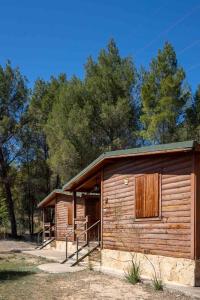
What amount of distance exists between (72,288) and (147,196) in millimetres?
3615

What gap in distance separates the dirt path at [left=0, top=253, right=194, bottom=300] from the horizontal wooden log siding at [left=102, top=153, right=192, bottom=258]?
1376mm

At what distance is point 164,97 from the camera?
93.8ft

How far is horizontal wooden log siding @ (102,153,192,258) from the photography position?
42.1 feet

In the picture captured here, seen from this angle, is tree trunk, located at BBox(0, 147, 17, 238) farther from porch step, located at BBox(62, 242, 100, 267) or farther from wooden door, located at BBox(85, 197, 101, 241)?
porch step, located at BBox(62, 242, 100, 267)

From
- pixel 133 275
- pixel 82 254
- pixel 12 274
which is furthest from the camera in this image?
pixel 82 254

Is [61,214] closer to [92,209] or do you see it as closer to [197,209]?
[92,209]

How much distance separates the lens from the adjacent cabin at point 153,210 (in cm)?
1252

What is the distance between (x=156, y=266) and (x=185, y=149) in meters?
3.70

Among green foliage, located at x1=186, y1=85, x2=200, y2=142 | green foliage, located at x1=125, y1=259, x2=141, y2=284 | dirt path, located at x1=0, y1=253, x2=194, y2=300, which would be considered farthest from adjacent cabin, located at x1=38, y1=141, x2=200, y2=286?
green foliage, located at x1=186, y1=85, x2=200, y2=142

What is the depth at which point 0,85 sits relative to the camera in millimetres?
40344

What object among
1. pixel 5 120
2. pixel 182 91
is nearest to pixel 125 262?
pixel 182 91

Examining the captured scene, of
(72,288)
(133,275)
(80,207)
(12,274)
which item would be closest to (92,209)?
(80,207)

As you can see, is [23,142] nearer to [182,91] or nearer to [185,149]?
[182,91]

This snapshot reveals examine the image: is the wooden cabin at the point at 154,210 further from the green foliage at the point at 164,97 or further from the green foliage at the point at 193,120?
the green foliage at the point at 193,120
